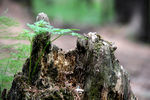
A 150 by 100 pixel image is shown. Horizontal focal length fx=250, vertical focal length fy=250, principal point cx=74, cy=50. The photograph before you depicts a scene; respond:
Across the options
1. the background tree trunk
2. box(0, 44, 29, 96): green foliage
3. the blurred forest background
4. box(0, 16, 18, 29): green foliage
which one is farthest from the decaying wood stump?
the background tree trunk

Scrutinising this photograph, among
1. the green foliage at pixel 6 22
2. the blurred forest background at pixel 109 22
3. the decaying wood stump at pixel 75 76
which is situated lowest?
the decaying wood stump at pixel 75 76

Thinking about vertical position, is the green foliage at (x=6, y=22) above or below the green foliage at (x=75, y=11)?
below

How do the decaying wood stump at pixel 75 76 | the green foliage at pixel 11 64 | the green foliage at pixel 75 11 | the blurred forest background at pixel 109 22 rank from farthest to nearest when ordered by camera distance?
the green foliage at pixel 75 11, the blurred forest background at pixel 109 22, the green foliage at pixel 11 64, the decaying wood stump at pixel 75 76

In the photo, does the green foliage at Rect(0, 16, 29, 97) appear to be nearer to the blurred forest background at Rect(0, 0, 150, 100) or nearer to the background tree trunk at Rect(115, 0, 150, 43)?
the blurred forest background at Rect(0, 0, 150, 100)

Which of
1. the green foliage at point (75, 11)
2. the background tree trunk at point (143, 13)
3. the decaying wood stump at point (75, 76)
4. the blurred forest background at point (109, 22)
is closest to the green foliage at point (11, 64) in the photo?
the decaying wood stump at point (75, 76)

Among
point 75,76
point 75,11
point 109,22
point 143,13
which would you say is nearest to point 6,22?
point 75,76

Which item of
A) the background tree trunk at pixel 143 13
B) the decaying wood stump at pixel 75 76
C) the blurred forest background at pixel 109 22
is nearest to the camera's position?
the decaying wood stump at pixel 75 76

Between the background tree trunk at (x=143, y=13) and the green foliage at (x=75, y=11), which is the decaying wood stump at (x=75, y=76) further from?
the green foliage at (x=75, y=11)

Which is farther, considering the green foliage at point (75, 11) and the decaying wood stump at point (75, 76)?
the green foliage at point (75, 11)
